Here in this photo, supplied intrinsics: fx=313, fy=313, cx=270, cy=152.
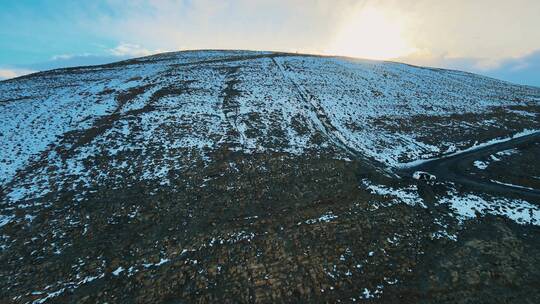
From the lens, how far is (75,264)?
12.4 m

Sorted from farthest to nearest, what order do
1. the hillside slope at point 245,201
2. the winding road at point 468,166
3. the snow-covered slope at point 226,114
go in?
the snow-covered slope at point 226,114, the winding road at point 468,166, the hillside slope at point 245,201

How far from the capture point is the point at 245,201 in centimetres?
1675

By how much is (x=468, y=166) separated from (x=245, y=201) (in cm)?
1630

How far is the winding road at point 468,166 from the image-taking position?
60.8ft

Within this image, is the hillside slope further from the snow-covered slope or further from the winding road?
the winding road

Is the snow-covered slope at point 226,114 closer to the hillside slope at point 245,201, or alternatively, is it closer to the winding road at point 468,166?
the hillside slope at point 245,201

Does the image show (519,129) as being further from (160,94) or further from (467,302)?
(160,94)

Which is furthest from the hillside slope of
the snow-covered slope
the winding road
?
the winding road

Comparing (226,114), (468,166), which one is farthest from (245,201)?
(468,166)

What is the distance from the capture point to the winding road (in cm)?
1855

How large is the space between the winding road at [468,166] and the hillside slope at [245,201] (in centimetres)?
78

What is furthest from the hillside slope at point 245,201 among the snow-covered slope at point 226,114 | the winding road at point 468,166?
the winding road at point 468,166

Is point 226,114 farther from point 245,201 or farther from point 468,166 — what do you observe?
point 468,166

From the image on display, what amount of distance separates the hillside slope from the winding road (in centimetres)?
78
